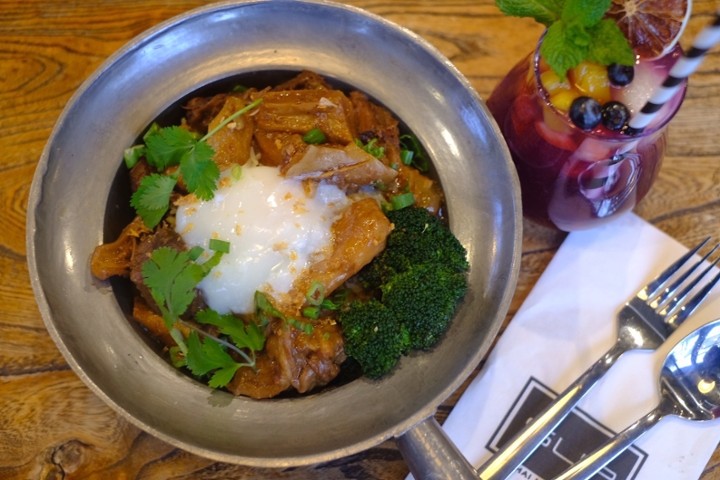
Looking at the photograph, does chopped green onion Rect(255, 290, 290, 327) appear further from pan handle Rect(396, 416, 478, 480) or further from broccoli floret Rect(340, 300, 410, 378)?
pan handle Rect(396, 416, 478, 480)

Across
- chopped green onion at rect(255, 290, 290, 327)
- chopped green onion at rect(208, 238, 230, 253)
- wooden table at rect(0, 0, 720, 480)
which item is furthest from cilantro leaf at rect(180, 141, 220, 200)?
wooden table at rect(0, 0, 720, 480)

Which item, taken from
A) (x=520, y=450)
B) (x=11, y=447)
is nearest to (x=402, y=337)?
(x=520, y=450)

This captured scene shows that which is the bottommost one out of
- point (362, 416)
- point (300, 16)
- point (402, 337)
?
point (362, 416)

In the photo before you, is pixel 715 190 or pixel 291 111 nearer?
pixel 291 111

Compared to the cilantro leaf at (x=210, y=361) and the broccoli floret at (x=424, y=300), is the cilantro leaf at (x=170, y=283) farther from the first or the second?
the broccoli floret at (x=424, y=300)

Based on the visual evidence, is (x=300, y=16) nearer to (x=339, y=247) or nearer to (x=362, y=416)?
(x=339, y=247)

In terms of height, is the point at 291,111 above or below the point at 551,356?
above

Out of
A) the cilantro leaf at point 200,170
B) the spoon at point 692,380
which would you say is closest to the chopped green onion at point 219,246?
the cilantro leaf at point 200,170

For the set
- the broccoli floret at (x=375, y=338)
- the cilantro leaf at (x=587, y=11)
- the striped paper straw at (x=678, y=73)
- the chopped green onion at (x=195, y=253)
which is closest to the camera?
the striped paper straw at (x=678, y=73)
